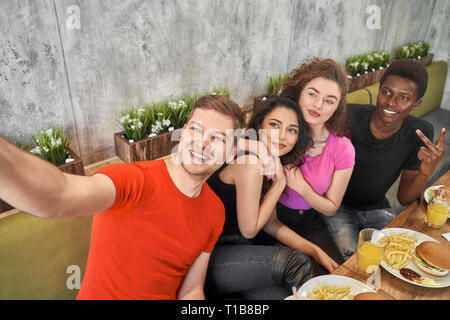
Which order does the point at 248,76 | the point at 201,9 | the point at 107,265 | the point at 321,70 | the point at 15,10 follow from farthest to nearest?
the point at 248,76, the point at 201,9, the point at 321,70, the point at 15,10, the point at 107,265

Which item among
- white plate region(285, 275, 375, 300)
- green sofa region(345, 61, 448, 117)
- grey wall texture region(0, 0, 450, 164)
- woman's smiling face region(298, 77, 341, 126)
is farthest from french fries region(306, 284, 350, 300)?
green sofa region(345, 61, 448, 117)

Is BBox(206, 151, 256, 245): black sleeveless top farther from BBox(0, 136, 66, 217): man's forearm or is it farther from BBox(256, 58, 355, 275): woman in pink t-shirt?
BBox(0, 136, 66, 217): man's forearm

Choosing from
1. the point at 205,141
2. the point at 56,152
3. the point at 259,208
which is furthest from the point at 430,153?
the point at 56,152

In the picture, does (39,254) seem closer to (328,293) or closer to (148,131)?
(148,131)

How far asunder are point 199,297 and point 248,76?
1854 mm

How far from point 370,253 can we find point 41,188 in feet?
3.37

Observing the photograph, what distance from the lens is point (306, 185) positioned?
1599 mm

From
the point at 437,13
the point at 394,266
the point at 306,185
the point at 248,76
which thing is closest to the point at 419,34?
the point at 437,13

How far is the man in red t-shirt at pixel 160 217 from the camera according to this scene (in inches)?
43.1

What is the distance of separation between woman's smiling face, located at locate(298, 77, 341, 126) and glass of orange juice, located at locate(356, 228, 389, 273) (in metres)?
0.57

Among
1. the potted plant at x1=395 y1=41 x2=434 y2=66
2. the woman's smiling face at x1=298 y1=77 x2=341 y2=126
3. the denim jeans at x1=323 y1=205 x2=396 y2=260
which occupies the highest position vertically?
the woman's smiling face at x1=298 y1=77 x2=341 y2=126

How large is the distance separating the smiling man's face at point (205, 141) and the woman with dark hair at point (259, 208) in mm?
240

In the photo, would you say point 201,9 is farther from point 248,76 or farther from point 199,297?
point 199,297

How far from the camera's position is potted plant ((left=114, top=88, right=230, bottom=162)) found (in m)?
1.81
